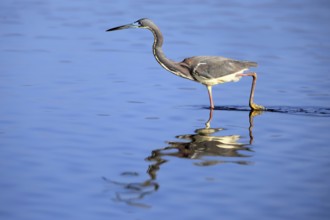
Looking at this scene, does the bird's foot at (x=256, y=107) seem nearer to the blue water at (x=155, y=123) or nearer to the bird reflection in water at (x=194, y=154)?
the blue water at (x=155, y=123)

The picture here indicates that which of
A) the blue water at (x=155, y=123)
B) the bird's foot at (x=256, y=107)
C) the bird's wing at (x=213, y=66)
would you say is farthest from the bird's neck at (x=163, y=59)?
the bird's foot at (x=256, y=107)

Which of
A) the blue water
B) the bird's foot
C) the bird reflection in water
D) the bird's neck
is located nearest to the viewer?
the blue water

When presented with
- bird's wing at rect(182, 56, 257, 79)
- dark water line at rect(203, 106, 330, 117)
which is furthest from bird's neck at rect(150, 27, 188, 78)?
dark water line at rect(203, 106, 330, 117)

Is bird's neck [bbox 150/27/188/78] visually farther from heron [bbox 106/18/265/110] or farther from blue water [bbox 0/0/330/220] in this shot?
blue water [bbox 0/0/330/220]

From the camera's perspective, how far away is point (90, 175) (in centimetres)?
913

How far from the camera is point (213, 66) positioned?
12.6 m

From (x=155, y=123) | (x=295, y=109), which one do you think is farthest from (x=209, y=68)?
(x=155, y=123)

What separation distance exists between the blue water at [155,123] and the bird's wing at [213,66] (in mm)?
526

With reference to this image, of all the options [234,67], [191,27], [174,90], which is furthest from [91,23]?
[234,67]

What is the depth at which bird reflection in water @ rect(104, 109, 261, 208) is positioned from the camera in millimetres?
8602

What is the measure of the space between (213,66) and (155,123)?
1600 millimetres

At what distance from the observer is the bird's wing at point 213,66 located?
12.5m

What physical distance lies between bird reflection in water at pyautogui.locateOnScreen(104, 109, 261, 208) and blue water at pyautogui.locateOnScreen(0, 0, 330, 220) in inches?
0.9

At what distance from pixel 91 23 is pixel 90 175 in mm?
10270
